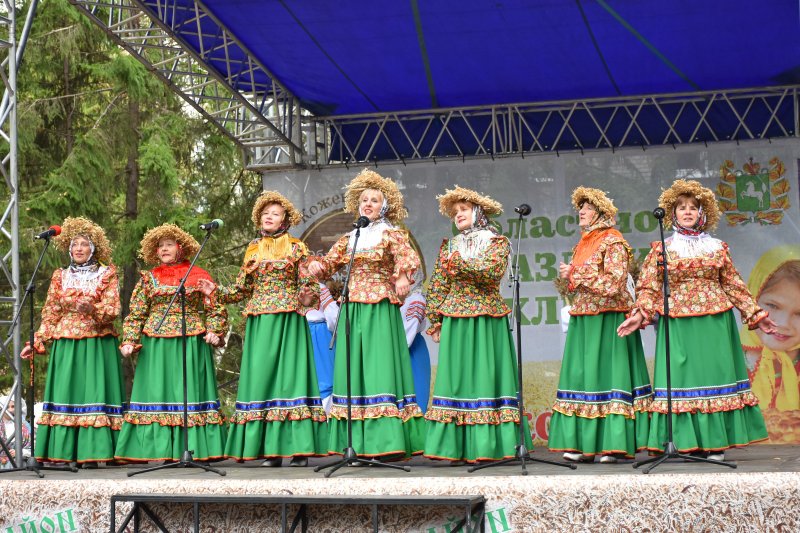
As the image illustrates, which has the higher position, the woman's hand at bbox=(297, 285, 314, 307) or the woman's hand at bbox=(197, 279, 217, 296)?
the woman's hand at bbox=(197, 279, 217, 296)

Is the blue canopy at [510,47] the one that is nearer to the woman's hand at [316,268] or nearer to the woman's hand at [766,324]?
the woman's hand at [316,268]

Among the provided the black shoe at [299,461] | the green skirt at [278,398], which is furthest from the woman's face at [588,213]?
the black shoe at [299,461]

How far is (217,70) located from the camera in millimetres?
9367

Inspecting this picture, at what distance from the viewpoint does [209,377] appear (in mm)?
7270

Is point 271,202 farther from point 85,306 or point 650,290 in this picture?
point 650,290

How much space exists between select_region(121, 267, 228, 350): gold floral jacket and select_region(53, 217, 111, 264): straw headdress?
472 millimetres

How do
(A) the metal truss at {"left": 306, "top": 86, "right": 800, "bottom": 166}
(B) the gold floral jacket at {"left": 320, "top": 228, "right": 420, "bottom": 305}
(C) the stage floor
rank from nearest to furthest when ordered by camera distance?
(C) the stage floor, (B) the gold floral jacket at {"left": 320, "top": 228, "right": 420, "bottom": 305}, (A) the metal truss at {"left": 306, "top": 86, "right": 800, "bottom": 166}

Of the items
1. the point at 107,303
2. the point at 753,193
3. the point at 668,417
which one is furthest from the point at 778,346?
the point at 107,303

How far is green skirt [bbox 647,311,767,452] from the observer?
6.22 metres

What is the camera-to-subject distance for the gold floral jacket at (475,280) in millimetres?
6473

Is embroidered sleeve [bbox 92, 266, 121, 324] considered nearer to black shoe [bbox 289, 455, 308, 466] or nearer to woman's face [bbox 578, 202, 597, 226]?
black shoe [bbox 289, 455, 308, 466]

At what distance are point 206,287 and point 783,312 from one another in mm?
5041

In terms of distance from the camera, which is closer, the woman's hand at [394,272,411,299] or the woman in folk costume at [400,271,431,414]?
the woman's hand at [394,272,411,299]

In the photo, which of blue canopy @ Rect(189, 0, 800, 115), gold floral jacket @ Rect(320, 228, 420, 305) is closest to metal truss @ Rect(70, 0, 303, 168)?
blue canopy @ Rect(189, 0, 800, 115)
